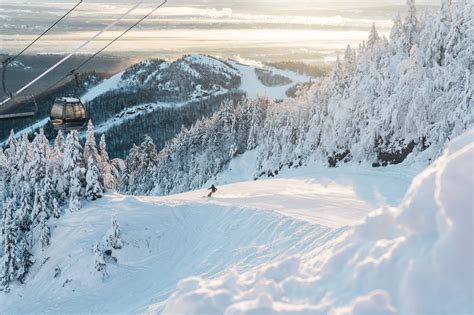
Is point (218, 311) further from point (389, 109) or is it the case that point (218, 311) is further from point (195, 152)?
point (195, 152)

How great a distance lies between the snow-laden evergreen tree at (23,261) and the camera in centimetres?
2670

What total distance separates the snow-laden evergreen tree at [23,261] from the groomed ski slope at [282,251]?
42cm

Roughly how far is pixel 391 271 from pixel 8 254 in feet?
81.1

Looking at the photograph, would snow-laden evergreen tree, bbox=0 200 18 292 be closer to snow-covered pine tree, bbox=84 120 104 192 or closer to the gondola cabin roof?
snow-covered pine tree, bbox=84 120 104 192

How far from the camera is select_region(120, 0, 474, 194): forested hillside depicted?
105ft

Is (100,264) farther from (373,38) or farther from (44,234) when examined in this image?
(373,38)

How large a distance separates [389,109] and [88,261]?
22738 millimetres

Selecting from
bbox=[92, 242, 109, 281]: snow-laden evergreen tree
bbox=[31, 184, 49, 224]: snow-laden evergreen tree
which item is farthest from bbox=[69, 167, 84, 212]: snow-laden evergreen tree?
bbox=[92, 242, 109, 281]: snow-laden evergreen tree

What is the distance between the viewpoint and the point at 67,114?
16609 millimetres

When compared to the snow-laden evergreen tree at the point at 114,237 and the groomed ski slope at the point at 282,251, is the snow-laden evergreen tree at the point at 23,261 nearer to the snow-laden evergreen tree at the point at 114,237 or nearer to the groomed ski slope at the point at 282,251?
the groomed ski slope at the point at 282,251

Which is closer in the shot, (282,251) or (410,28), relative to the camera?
(282,251)

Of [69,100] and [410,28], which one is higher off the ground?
[410,28]

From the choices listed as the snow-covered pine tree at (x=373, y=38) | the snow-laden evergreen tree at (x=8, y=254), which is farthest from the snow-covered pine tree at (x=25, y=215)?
the snow-covered pine tree at (x=373, y=38)

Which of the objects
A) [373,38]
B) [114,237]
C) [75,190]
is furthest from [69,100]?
[373,38]
